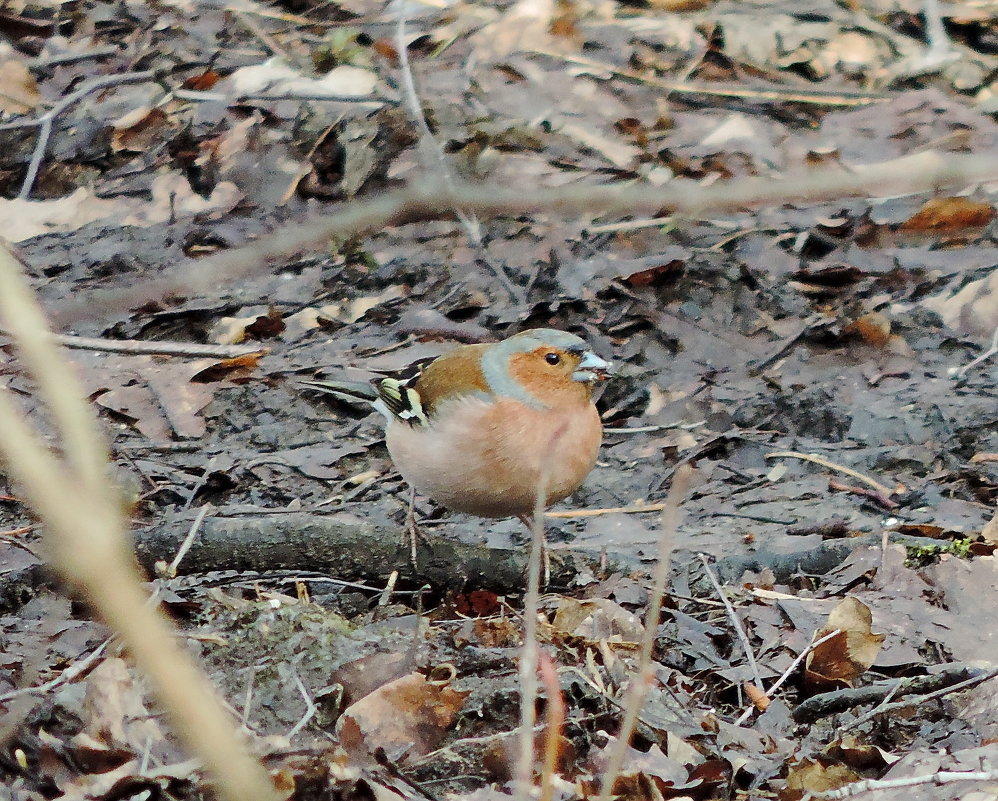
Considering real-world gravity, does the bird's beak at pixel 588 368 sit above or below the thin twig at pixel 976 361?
above

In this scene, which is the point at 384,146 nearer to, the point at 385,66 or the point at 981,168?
the point at 385,66

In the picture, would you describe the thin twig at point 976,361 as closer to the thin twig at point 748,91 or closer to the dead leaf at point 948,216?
the dead leaf at point 948,216

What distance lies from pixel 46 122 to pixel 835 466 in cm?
536

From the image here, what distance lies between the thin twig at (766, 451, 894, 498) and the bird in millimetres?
1058

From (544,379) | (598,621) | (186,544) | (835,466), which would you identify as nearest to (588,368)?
(544,379)

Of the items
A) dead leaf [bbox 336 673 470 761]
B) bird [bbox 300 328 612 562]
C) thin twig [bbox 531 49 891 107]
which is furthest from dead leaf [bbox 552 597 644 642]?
thin twig [bbox 531 49 891 107]

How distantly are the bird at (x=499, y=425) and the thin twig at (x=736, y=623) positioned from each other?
617 mm

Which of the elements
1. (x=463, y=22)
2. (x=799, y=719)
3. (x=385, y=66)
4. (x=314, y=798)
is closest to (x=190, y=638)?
(x=314, y=798)

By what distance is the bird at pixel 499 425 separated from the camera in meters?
4.29

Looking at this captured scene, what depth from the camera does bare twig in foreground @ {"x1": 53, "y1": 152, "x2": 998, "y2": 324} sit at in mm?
1071

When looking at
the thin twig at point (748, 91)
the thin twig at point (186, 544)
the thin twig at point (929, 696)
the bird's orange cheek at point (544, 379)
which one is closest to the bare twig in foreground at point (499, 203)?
the thin twig at point (929, 696)

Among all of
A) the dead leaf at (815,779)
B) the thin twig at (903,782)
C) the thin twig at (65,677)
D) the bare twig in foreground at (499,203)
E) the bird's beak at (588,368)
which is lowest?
the bird's beak at (588,368)

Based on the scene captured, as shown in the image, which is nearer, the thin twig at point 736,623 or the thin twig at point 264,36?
the thin twig at point 736,623

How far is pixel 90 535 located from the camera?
1.16 meters
